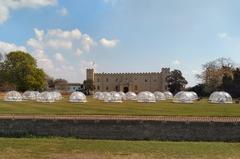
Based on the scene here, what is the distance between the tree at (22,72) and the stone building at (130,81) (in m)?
55.8

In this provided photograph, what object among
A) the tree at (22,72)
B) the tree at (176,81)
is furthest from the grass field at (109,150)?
the tree at (176,81)

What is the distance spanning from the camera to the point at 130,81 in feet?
463

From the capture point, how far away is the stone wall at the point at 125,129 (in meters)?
21.2

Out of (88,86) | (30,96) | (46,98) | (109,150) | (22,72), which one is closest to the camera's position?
(109,150)

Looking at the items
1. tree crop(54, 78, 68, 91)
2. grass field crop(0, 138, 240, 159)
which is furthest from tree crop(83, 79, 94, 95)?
grass field crop(0, 138, 240, 159)

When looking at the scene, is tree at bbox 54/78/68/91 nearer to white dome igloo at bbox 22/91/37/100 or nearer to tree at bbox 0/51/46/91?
tree at bbox 0/51/46/91

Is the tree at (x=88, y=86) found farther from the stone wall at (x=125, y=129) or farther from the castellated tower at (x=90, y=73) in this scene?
the stone wall at (x=125, y=129)

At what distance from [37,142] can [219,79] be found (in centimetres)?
7472

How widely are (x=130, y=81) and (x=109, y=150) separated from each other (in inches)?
4886

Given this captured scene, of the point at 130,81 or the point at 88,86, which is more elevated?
the point at 130,81

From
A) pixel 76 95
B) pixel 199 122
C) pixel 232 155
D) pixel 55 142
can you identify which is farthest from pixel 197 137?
pixel 76 95

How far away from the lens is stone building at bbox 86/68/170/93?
138 m

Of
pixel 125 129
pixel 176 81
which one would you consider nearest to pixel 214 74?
pixel 176 81

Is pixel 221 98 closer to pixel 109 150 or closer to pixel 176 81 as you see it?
pixel 109 150
